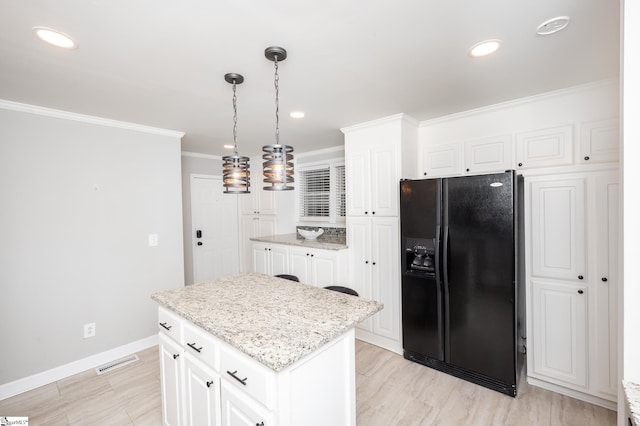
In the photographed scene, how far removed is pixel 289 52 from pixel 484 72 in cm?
132

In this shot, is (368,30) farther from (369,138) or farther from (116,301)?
(116,301)

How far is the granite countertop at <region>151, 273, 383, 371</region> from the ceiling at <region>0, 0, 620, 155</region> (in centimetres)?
144

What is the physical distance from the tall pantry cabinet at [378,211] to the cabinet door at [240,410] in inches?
78.8

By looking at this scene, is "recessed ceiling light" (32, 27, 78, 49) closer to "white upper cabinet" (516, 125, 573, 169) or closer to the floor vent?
the floor vent

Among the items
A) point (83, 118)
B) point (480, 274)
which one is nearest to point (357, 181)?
point (480, 274)

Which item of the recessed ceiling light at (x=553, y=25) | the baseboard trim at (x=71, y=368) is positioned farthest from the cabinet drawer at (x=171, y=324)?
the recessed ceiling light at (x=553, y=25)

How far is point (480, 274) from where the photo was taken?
2289 mm

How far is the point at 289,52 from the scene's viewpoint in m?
1.66

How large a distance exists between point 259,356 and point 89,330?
8.63 feet

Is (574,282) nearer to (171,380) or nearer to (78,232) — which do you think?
(171,380)

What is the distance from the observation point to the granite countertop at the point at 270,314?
1181 millimetres

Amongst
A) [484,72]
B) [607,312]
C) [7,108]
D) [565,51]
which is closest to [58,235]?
[7,108]

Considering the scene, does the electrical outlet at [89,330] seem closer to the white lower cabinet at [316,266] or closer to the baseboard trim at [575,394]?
the white lower cabinet at [316,266]
